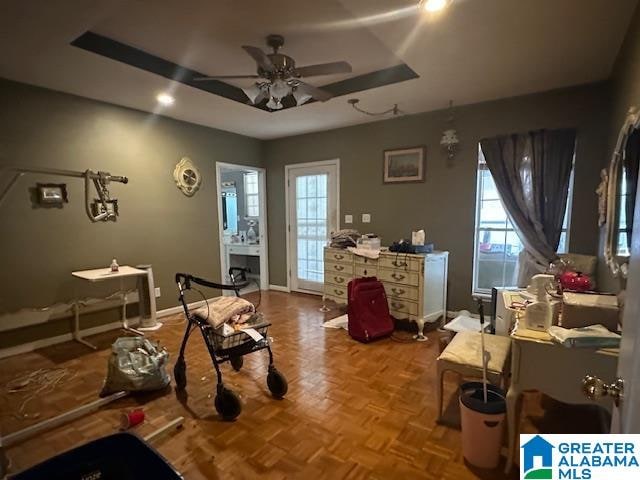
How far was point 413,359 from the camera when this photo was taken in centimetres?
292

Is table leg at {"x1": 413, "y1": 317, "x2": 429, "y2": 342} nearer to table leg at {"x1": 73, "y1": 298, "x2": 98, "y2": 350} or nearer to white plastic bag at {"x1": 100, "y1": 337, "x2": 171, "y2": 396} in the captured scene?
white plastic bag at {"x1": 100, "y1": 337, "x2": 171, "y2": 396}

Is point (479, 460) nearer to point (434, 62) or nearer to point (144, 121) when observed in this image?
point (434, 62)

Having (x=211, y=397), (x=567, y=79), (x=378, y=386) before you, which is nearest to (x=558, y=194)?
(x=567, y=79)

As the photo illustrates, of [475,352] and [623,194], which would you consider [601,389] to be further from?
[623,194]

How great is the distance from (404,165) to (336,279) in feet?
5.36

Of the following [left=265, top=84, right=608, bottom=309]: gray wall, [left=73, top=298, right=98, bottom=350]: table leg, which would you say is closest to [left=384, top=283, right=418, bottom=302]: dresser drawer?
[left=265, top=84, right=608, bottom=309]: gray wall

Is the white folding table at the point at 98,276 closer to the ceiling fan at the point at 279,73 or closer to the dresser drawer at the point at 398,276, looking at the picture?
the ceiling fan at the point at 279,73

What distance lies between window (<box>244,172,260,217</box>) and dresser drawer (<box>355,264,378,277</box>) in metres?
3.03

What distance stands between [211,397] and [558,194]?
345cm

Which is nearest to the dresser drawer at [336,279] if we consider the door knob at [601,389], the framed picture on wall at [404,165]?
the framed picture on wall at [404,165]

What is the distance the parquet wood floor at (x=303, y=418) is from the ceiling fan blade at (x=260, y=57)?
7.53 ft

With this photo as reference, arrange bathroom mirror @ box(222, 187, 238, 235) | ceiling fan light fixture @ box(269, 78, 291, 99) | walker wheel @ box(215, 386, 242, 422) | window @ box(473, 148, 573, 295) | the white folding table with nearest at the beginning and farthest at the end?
walker wheel @ box(215, 386, 242, 422), ceiling fan light fixture @ box(269, 78, 291, 99), the white folding table, window @ box(473, 148, 573, 295), bathroom mirror @ box(222, 187, 238, 235)

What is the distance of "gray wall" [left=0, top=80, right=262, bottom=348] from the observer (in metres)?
3.02

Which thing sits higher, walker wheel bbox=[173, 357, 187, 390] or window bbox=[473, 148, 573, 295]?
window bbox=[473, 148, 573, 295]
